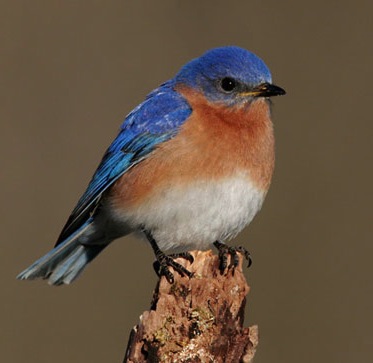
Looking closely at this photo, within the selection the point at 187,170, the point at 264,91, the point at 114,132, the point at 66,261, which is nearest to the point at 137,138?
the point at 187,170

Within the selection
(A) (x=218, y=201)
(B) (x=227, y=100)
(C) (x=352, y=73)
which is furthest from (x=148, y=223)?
(C) (x=352, y=73)

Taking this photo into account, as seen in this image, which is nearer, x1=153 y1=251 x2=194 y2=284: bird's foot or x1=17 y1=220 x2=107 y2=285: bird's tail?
x1=153 y1=251 x2=194 y2=284: bird's foot

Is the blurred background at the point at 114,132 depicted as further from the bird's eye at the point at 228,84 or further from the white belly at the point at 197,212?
the bird's eye at the point at 228,84

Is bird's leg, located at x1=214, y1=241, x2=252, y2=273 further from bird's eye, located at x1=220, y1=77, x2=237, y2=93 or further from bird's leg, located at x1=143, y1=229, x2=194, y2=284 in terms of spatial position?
bird's eye, located at x1=220, y1=77, x2=237, y2=93

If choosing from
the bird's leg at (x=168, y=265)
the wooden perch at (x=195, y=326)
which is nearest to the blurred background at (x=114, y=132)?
the bird's leg at (x=168, y=265)

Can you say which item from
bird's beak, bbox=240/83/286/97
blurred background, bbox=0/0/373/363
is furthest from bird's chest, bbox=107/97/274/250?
blurred background, bbox=0/0/373/363

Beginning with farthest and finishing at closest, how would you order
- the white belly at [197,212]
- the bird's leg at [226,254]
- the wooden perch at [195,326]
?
the white belly at [197,212] < the bird's leg at [226,254] < the wooden perch at [195,326]
